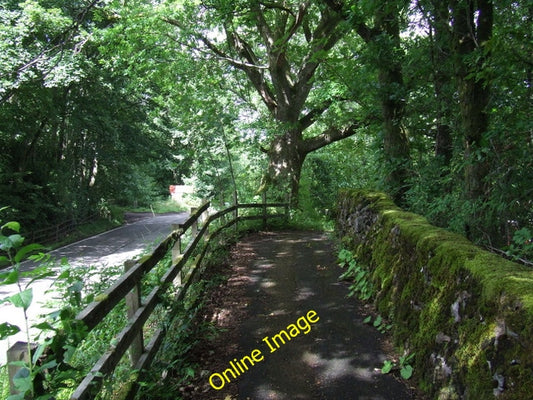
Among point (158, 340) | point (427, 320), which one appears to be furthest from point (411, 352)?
point (158, 340)

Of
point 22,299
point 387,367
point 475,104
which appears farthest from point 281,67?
point 22,299

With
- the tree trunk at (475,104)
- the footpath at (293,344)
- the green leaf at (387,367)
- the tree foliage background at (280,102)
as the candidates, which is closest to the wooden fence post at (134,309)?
the footpath at (293,344)

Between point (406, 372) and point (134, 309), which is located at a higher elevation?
point (134, 309)

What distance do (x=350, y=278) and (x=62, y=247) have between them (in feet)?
63.6

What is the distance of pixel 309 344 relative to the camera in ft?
13.9

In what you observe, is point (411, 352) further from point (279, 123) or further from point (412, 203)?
point (279, 123)

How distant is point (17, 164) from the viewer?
64.5 feet

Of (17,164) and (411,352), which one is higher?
(17,164)

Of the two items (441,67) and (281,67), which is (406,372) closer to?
(441,67)

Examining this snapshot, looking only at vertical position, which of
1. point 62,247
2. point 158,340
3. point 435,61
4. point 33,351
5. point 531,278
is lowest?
point 62,247

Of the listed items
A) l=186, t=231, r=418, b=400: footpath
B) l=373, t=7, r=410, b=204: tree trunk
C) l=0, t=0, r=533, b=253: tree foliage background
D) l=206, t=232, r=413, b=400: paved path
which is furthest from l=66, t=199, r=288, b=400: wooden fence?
l=373, t=7, r=410, b=204: tree trunk

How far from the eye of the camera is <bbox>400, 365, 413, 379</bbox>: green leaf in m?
3.37

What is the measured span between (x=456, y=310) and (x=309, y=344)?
1837mm

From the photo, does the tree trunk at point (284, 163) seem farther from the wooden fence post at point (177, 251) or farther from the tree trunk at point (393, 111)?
the wooden fence post at point (177, 251)
